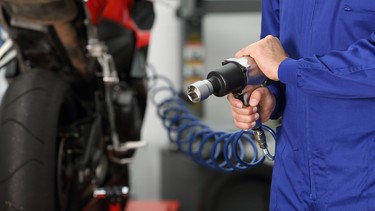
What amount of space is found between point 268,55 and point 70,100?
801 mm

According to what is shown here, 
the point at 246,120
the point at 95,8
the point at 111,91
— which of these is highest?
the point at 95,8

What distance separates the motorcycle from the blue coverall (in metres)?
0.68

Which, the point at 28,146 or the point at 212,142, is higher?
the point at 28,146

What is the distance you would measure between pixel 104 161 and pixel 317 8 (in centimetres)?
116

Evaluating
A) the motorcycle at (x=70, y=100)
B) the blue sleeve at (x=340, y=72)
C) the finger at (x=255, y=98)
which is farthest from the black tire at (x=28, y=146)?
the blue sleeve at (x=340, y=72)

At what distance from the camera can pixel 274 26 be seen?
3.92 feet

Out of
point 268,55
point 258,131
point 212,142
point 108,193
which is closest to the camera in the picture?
point 268,55

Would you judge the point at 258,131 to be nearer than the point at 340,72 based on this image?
No

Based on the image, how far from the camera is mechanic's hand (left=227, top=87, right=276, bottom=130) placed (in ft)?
3.41

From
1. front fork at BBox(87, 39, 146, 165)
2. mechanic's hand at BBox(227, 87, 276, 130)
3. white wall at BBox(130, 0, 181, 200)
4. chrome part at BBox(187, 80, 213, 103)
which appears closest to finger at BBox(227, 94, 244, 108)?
mechanic's hand at BBox(227, 87, 276, 130)

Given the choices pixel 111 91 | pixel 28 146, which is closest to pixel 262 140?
pixel 28 146

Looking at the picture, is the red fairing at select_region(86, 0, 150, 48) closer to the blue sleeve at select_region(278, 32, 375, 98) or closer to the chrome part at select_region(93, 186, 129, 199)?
the chrome part at select_region(93, 186, 129, 199)

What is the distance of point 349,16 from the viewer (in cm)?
93

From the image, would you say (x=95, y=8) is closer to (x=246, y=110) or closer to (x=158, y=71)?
(x=246, y=110)
